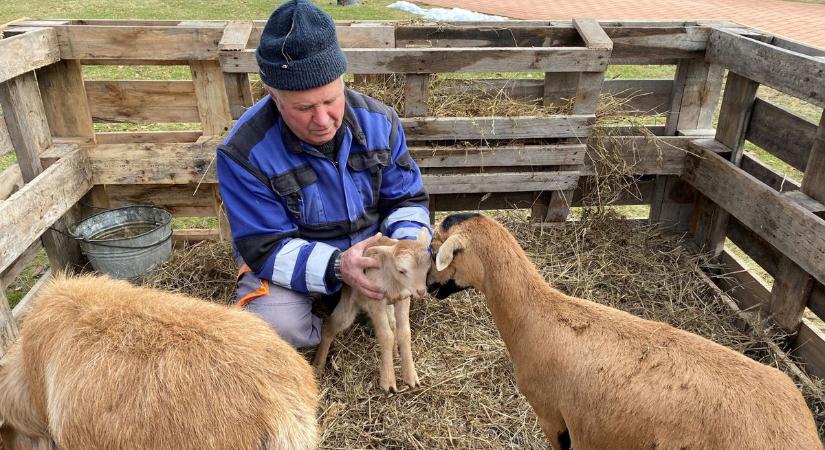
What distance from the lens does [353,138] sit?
13.8 ft

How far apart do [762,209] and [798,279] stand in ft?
2.08

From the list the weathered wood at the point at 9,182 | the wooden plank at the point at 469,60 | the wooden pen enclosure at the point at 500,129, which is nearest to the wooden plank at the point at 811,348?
the wooden pen enclosure at the point at 500,129

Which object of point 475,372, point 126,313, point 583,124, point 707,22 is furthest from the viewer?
point 707,22

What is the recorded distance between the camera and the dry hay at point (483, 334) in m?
4.15

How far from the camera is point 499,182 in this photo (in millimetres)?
5844

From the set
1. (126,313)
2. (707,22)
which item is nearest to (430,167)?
(707,22)

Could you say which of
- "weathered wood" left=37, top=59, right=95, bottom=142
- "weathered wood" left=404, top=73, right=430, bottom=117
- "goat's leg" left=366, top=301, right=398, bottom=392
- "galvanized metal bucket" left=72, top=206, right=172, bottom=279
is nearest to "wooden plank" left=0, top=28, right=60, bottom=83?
"weathered wood" left=37, top=59, right=95, bottom=142

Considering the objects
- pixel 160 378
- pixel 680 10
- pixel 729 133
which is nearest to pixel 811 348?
pixel 729 133

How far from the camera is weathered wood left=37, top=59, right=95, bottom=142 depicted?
545 cm

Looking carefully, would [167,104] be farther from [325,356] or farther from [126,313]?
[126,313]

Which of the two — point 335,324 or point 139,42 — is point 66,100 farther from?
point 335,324

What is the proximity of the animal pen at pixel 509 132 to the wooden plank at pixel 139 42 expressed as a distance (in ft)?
0.04

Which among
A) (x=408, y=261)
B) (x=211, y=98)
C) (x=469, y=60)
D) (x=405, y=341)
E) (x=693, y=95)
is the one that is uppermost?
(x=469, y=60)

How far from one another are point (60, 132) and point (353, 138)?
3.31 m
